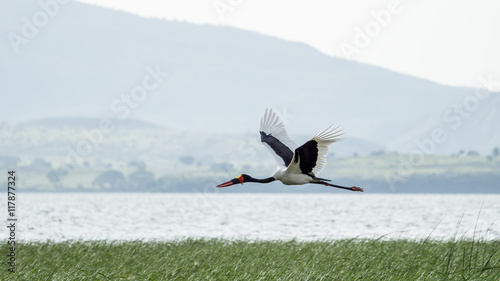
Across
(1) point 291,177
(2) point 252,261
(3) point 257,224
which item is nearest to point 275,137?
(1) point 291,177

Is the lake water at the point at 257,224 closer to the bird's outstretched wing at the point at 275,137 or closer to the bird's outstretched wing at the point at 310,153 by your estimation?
the bird's outstretched wing at the point at 275,137

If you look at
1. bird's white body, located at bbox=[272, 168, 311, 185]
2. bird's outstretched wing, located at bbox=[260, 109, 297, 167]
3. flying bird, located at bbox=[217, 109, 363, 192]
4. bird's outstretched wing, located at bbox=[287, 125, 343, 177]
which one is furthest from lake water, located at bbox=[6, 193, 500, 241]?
bird's white body, located at bbox=[272, 168, 311, 185]

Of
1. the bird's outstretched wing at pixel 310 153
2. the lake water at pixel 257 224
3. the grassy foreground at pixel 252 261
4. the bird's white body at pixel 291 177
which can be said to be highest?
the bird's outstretched wing at pixel 310 153

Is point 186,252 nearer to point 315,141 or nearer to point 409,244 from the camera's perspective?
point 409,244

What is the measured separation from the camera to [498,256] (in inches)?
749

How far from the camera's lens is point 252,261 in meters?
18.1

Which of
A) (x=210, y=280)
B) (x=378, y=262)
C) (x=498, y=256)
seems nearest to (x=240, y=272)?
(x=210, y=280)

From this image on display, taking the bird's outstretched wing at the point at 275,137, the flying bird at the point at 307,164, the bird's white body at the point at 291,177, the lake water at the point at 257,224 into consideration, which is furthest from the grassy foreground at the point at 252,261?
the bird's white body at the point at 291,177

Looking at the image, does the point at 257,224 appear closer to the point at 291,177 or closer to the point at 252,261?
the point at 252,261

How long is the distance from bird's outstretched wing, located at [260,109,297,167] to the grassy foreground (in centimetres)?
260

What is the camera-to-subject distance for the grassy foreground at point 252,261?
15367mm

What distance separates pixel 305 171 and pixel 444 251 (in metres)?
11.4

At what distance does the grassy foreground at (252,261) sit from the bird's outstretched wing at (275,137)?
8.54 feet

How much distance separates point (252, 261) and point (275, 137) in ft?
13.8
